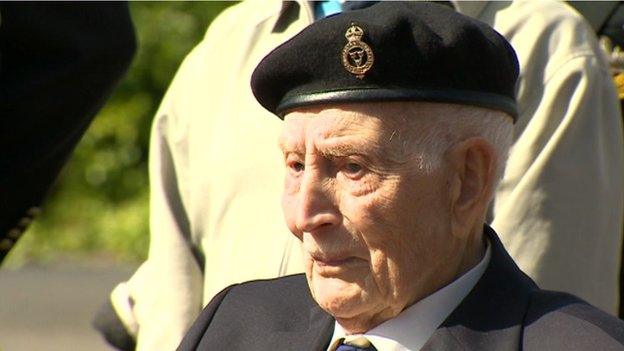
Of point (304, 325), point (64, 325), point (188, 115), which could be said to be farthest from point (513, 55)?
point (64, 325)

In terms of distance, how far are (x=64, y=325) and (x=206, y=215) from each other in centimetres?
537

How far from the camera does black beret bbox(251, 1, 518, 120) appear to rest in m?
2.87

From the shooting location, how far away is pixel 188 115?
395 centimetres

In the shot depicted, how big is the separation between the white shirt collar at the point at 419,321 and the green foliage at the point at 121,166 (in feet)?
25.4

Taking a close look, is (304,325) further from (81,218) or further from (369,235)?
(81,218)

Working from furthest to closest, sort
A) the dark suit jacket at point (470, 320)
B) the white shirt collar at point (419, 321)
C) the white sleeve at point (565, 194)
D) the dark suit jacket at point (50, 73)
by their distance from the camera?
the dark suit jacket at point (50, 73) → the white sleeve at point (565, 194) → the white shirt collar at point (419, 321) → the dark suit jacket at point (470, 320)

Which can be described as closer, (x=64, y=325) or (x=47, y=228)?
(x=64, y=325)

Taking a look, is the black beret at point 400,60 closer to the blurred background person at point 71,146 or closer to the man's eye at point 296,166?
the man's eye at point 296,166

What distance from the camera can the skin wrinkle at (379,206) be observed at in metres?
2.86

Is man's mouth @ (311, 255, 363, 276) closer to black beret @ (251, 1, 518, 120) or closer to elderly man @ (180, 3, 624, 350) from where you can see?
elderly man @ (180, 3, 624, 350)

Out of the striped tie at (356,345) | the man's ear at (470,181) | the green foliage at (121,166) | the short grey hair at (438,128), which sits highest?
the short grey hair at (438,128)

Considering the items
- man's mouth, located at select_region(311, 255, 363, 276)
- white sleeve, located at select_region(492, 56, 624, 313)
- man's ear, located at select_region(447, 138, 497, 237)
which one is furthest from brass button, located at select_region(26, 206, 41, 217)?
man's ear, located at select_region(447, 138, 497, 237)

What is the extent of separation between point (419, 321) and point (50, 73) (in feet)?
5.08

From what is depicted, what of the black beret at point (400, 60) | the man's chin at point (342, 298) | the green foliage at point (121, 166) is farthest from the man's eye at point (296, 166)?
the green foliage at point (121, 166)
